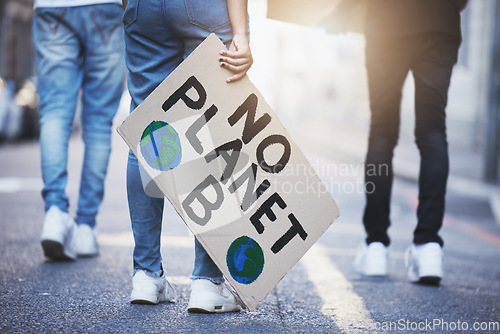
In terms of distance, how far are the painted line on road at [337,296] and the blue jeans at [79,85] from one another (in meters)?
1.13

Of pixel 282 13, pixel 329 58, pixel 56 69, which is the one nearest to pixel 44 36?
pixel 56 69

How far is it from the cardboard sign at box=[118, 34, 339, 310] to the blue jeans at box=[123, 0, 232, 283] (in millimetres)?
98

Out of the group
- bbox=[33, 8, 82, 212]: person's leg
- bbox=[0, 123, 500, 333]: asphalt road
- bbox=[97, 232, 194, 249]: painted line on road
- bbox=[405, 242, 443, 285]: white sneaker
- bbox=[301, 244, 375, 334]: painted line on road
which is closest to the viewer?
bbox=[0, 123, 500, 333]: asphalt road

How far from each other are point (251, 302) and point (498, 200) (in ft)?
17.8

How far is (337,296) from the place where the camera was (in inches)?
108

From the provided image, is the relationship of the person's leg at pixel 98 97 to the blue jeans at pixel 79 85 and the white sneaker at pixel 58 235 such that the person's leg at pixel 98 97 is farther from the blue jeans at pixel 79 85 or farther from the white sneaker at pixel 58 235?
the white sneaker at pixel 58 235

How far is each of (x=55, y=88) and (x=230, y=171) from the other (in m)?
1.38

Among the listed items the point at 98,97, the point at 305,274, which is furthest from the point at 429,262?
the point at 98,97

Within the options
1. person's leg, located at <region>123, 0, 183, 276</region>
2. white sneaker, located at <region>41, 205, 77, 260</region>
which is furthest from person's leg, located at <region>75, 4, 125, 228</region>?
person's leg, located at <region>123, 0, 183, 276</region>

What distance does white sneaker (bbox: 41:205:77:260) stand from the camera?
3002mm

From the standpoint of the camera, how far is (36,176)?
7465 mm

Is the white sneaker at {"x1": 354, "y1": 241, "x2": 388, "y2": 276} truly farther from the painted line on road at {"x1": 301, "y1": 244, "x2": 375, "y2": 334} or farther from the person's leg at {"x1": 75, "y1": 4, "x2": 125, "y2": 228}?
the person's leg at {"x1": 75, "y1": 4, "x2": 125, "y2": 228}

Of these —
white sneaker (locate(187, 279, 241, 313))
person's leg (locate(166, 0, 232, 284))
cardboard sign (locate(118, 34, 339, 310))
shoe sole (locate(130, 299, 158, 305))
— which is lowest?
shoe sole (locate(130, 299, 158, 305))

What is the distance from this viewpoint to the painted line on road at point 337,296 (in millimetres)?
2320
